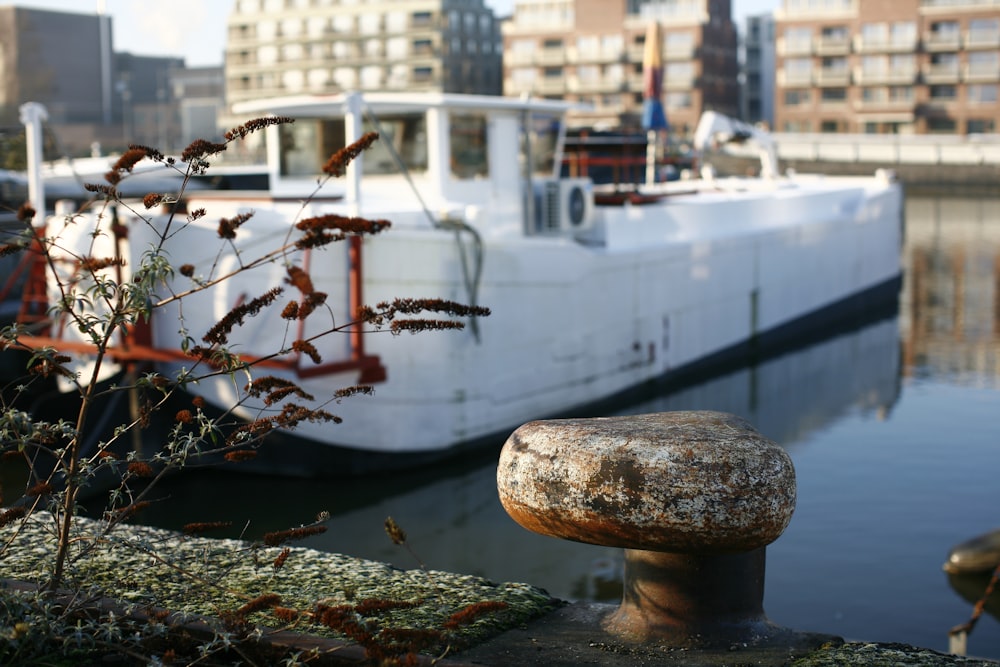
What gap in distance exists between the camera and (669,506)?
413cm

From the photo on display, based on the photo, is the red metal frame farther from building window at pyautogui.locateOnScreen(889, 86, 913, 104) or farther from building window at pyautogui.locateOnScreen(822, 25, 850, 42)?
building window at pyautogui.locateOnScreen(822, 25, 850, 42)

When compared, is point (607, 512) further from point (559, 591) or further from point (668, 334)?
point (668, 334)

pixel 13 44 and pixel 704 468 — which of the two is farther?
pixel 13 44

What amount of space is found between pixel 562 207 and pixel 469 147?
1676 mm

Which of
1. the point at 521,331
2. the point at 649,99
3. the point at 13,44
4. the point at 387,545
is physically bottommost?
the point at 387,545

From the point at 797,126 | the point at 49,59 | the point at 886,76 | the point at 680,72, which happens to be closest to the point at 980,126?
the point at 886,76

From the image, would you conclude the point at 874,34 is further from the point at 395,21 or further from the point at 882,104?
the point at 395,21

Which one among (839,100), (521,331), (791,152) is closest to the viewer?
(521,331)

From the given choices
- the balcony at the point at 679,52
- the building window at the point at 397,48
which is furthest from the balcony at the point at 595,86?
the building window at the point at 397,48

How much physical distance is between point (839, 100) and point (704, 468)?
78855mm

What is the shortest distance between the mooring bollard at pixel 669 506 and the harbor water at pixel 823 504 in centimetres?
373

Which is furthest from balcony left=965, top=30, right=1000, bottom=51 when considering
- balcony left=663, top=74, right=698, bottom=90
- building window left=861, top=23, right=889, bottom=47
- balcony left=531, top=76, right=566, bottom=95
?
balcony left=531, top=76, right=566, bottom=95

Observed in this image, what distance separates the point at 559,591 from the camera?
9.00 meters

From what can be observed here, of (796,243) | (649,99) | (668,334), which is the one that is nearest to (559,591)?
(668,334)
